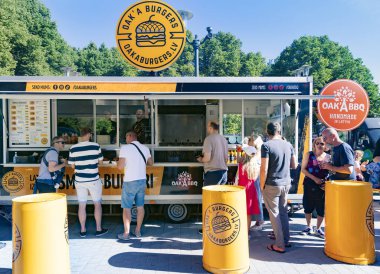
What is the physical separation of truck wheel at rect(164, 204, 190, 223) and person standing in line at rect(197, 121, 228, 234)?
949 millimetres

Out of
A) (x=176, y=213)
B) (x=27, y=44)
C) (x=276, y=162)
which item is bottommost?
(x=176, y=213)

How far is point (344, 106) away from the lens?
17.0ft

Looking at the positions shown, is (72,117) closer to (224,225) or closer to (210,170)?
(210,170)

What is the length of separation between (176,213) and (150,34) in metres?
3.61

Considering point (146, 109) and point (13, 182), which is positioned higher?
point (146, 109)

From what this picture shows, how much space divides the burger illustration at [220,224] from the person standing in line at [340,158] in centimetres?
196

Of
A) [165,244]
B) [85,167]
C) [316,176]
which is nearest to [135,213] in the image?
[165,244]

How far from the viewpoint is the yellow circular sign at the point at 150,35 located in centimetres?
664

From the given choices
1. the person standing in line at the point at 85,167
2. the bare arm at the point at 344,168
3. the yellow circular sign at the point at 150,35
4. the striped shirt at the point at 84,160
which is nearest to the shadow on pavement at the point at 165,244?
the person standing in line at the point at 85,167

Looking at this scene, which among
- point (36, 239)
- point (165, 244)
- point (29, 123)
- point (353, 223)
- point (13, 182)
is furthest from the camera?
point (29, 123)

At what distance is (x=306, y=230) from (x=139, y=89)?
12.0 feet

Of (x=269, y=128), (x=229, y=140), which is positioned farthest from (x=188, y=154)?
(x=269, y=128)

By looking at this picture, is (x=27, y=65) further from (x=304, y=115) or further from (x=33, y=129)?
(x=304, y=115)

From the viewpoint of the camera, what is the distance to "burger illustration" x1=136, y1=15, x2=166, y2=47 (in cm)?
666
